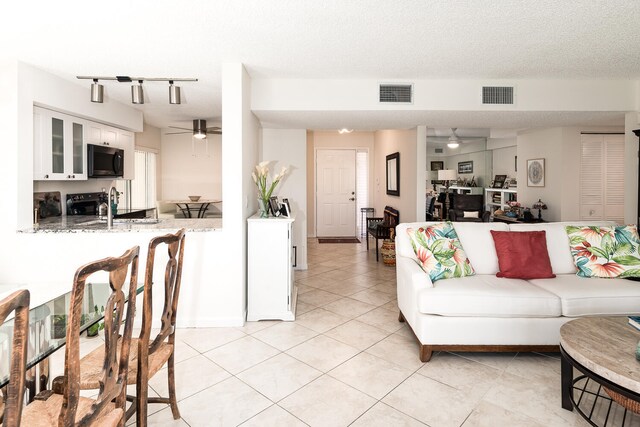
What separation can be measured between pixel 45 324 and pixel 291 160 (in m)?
4.11

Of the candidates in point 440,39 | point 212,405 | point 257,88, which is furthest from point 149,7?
point 212,405

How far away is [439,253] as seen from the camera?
300cm

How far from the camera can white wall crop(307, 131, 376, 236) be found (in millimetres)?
8406

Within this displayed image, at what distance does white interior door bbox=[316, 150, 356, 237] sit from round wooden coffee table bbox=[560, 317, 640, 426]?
6303 millimetres

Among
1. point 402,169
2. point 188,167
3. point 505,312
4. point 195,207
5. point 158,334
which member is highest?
point 188,167

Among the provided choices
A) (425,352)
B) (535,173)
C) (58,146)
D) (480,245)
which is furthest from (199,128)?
(535,173)

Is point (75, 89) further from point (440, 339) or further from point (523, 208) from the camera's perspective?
point (523, 208)

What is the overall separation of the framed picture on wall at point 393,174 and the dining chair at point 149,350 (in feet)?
16.3

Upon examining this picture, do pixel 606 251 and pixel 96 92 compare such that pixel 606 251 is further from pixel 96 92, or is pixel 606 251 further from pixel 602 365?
pixel 96 92

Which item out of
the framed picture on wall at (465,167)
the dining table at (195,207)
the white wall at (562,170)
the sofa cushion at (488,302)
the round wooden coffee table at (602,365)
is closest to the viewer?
the round wooden coffee table at (602,365)

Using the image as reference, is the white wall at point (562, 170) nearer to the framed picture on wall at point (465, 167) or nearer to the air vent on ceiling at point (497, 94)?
the air vent on ceiling at point (497, 94)

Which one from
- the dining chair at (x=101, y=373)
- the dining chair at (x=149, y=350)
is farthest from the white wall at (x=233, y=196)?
the dining chair at (x=101, y=373)

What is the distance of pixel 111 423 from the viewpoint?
134 centimetres

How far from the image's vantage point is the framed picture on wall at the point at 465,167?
35.4ft
